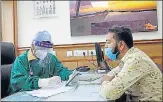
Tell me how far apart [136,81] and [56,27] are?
36.0 inches

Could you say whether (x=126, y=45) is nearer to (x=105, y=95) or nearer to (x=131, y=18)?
(x=105, y=95)

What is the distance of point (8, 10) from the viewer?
52.9 inches

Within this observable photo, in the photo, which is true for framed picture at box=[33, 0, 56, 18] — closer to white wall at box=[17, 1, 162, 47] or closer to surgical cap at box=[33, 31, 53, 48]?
white wall at box=[17, 1, 162, 47]

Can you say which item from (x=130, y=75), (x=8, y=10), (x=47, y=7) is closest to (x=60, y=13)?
(x=47, y=7)

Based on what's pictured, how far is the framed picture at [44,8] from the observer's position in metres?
1.37

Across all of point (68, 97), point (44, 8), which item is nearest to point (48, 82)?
point (68, 97)

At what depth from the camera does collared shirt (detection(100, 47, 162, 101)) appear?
74 centimetres

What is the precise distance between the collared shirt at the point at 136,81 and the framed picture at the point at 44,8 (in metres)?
0.73

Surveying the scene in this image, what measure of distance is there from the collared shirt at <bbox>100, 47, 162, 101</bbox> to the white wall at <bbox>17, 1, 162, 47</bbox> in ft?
1.75

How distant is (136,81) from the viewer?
79cm

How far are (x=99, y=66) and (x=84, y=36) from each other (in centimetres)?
29

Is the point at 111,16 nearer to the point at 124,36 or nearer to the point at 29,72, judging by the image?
the point at 124,36

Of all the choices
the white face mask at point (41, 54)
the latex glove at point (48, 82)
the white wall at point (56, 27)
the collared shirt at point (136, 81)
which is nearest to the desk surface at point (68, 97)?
A: the collared shirt at point (136, 81)

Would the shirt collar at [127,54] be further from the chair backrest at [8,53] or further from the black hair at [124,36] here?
the chair backrest at [8,53]
